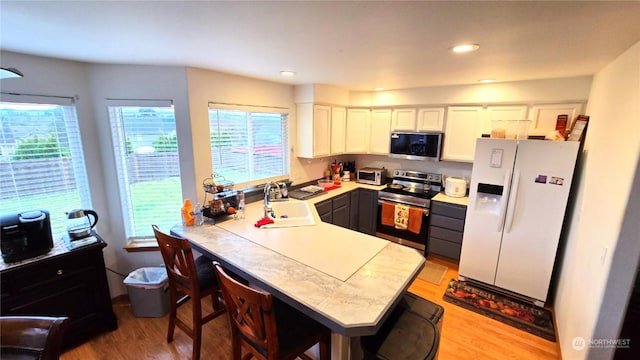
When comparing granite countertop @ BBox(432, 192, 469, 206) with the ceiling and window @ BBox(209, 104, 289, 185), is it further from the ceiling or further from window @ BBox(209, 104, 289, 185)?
window @ BBox(209, 104, 289, 185)

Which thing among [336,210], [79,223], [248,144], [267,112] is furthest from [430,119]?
[79,223]

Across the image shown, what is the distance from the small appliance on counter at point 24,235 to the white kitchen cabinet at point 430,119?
3.89 metres

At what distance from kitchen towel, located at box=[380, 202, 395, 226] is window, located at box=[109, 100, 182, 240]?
98.0 inches

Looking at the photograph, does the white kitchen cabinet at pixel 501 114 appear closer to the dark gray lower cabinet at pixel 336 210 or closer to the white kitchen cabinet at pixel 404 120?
the white kitchen cabinet at pixel 404 120

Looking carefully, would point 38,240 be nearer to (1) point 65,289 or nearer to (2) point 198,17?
(1) point 65,289

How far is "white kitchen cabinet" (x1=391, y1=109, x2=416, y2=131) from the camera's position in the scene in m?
3.56

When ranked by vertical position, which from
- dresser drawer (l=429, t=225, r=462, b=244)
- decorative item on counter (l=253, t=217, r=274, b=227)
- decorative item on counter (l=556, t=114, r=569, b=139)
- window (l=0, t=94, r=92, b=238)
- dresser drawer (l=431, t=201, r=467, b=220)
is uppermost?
decorative item on counter (l=556, t=114, r=569, b=139)

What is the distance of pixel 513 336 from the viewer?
7.26 feet

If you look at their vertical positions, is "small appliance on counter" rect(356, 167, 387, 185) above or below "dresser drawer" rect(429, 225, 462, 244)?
above

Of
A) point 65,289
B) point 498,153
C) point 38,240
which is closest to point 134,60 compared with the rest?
point 38,240

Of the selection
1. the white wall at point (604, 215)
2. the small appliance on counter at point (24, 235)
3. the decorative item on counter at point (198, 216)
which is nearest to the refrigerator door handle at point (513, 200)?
the white wall at point (604, 215)

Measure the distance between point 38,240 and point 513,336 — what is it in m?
3.81

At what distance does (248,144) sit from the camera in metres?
2.94

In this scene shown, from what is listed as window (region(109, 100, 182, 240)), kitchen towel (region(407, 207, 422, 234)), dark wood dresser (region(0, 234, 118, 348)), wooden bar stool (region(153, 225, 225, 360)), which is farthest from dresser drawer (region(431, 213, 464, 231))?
dark wood dresser (region(0, 234, 118, 348))
